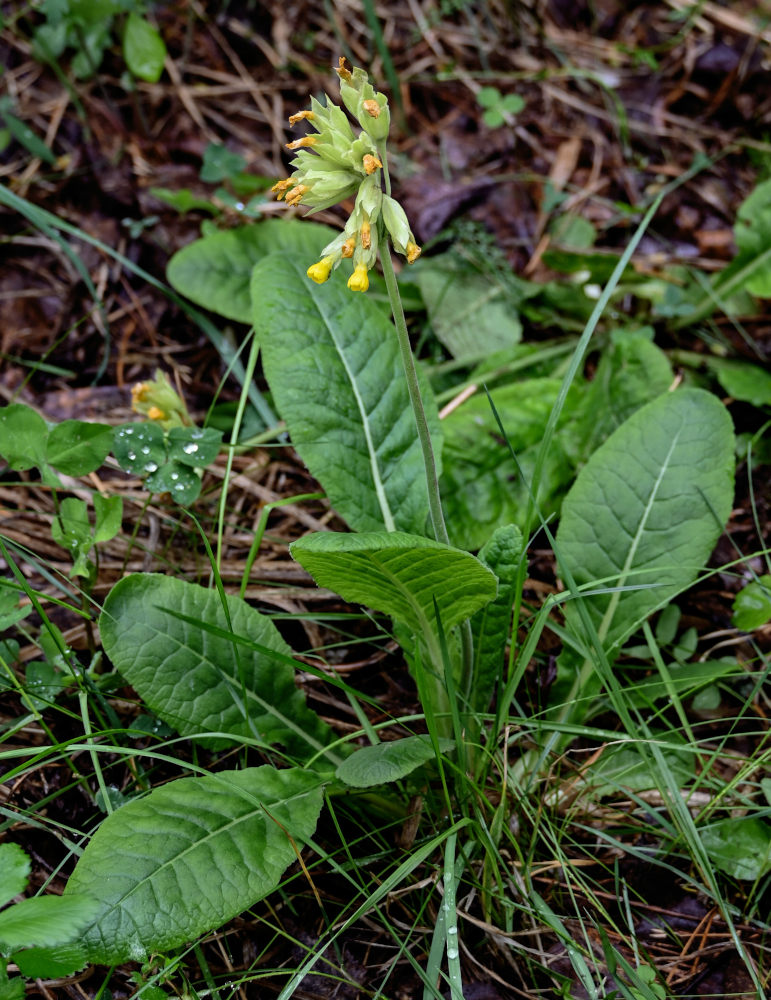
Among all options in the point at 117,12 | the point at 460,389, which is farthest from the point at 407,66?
the point at 460,389

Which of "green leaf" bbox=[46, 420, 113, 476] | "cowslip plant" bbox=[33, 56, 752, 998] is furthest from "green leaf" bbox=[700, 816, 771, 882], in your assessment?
"green leaf" bbox=[46, 420, 113, 476]

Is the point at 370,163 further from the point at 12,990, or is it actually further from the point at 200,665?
the point at 12,990

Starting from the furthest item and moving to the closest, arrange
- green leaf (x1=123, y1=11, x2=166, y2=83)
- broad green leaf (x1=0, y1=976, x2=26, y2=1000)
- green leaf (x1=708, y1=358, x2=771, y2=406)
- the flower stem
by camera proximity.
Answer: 1. green leaf (x1=123, y1=11, x2=166, y2=83)
2. green leaf (x1=708, y1=358, x2=771, y2=406)
3. the flower stem
4. broad green leaf (x1=0, y1=976, x2=26, y2=1000)

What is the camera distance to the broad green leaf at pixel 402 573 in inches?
69.9

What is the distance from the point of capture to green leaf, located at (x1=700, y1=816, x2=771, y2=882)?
2.12 meters

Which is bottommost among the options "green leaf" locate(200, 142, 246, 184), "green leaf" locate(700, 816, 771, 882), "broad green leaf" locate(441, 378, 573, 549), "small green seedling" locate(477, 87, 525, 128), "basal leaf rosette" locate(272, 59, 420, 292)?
"green leaf" locate(700, 816, 771, 882)

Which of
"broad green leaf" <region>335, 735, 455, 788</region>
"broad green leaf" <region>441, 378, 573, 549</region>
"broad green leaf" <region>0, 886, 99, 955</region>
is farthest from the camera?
"broad green leaf" <region>441, 378, 573, 549</region>

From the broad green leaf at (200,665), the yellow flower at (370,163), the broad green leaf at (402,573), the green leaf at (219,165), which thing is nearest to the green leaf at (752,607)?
the broad green leaf at (402,573)

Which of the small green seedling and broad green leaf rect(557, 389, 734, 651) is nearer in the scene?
broad green leaf rect(557, 389, 734, 651)

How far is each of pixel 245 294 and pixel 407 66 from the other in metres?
2.02

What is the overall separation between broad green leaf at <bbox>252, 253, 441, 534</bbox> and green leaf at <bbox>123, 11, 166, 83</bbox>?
1.82m

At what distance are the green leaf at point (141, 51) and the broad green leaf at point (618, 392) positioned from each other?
8.29ft

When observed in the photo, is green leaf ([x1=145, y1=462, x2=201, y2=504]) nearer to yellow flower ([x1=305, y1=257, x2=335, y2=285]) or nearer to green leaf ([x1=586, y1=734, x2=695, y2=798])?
yellow flower ([x1=305, y1=257, x2=335, y2=285])

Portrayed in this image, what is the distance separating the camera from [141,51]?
154 inches
